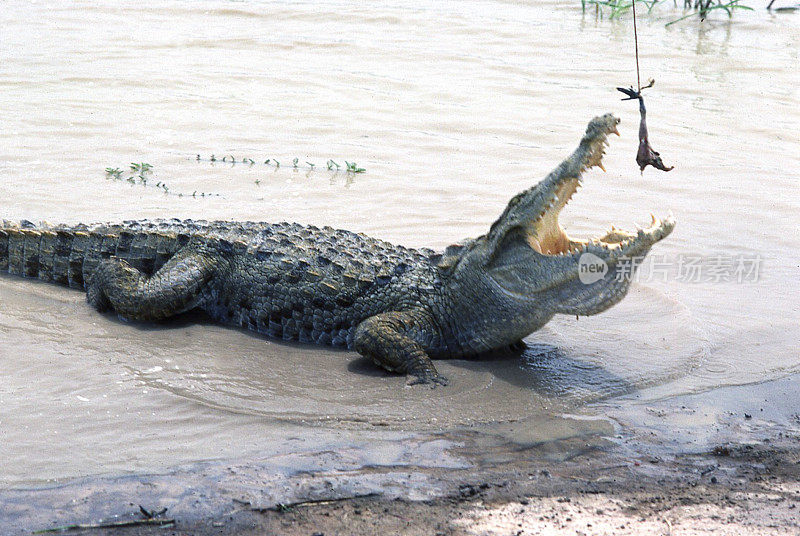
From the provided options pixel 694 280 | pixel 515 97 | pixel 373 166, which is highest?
pixel 515 97

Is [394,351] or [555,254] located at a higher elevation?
[555,254]

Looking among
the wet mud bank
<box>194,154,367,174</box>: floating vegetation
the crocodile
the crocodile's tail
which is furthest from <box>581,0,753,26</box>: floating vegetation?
the wet mud bank

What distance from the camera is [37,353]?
471 cm

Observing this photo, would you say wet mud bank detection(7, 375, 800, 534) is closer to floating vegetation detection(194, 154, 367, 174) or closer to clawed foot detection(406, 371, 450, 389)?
clawed foot detection(406, 371, 450, 389)

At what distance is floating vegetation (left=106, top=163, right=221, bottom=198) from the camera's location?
745 cm

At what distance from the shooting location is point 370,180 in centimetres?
795

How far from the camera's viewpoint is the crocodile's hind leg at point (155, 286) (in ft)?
17.0

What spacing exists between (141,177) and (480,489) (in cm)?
512

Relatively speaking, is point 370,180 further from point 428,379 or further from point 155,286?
point 428,379

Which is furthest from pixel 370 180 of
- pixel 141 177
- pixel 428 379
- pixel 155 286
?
pixel 428 379

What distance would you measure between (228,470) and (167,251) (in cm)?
213

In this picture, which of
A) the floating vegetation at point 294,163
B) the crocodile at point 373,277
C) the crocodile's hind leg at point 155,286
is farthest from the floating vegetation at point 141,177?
the crocodile's hind leg at point 155,286

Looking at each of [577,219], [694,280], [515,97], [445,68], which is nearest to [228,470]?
[694,280]

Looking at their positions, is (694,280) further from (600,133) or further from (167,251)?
(167,251)
